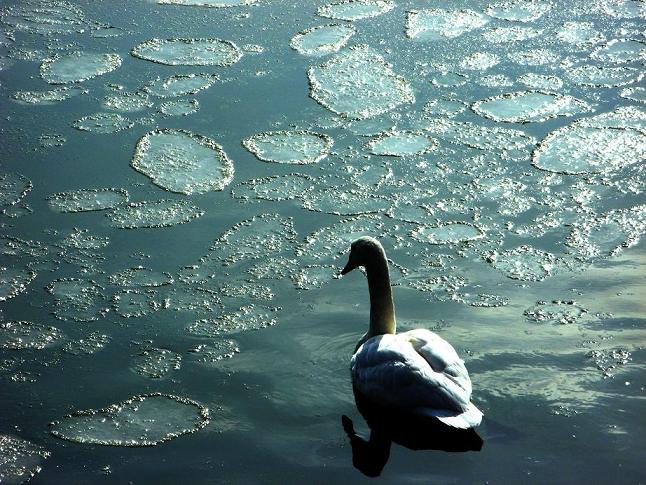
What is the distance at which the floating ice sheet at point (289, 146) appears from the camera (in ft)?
21.3

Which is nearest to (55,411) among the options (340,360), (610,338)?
(340,360)

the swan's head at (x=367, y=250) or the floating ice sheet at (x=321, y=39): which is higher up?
the swan's head at (x=367, y=250)

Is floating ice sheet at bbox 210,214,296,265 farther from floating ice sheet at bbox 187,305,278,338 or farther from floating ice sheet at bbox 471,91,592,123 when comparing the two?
floating ice sheet at bbox 471,91,592,123

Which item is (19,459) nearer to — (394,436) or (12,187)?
(394,436)

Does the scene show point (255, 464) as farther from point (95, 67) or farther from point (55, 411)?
point (95, 67)

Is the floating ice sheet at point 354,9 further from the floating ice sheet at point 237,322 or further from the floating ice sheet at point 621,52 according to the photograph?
the floating ice sheet at point 237,322

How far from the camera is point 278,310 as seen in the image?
16.7 ft

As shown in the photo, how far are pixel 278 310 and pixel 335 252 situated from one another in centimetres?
62

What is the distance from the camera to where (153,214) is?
5922mm

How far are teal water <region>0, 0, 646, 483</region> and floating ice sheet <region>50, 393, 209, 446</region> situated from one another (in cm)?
1

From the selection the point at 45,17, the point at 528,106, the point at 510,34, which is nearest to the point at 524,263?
the point at 528,106

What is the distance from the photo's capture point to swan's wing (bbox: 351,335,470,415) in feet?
13.7

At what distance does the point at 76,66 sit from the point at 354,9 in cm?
256

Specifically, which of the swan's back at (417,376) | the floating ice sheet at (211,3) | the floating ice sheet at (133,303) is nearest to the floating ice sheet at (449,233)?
the swan's back at (417,376)
